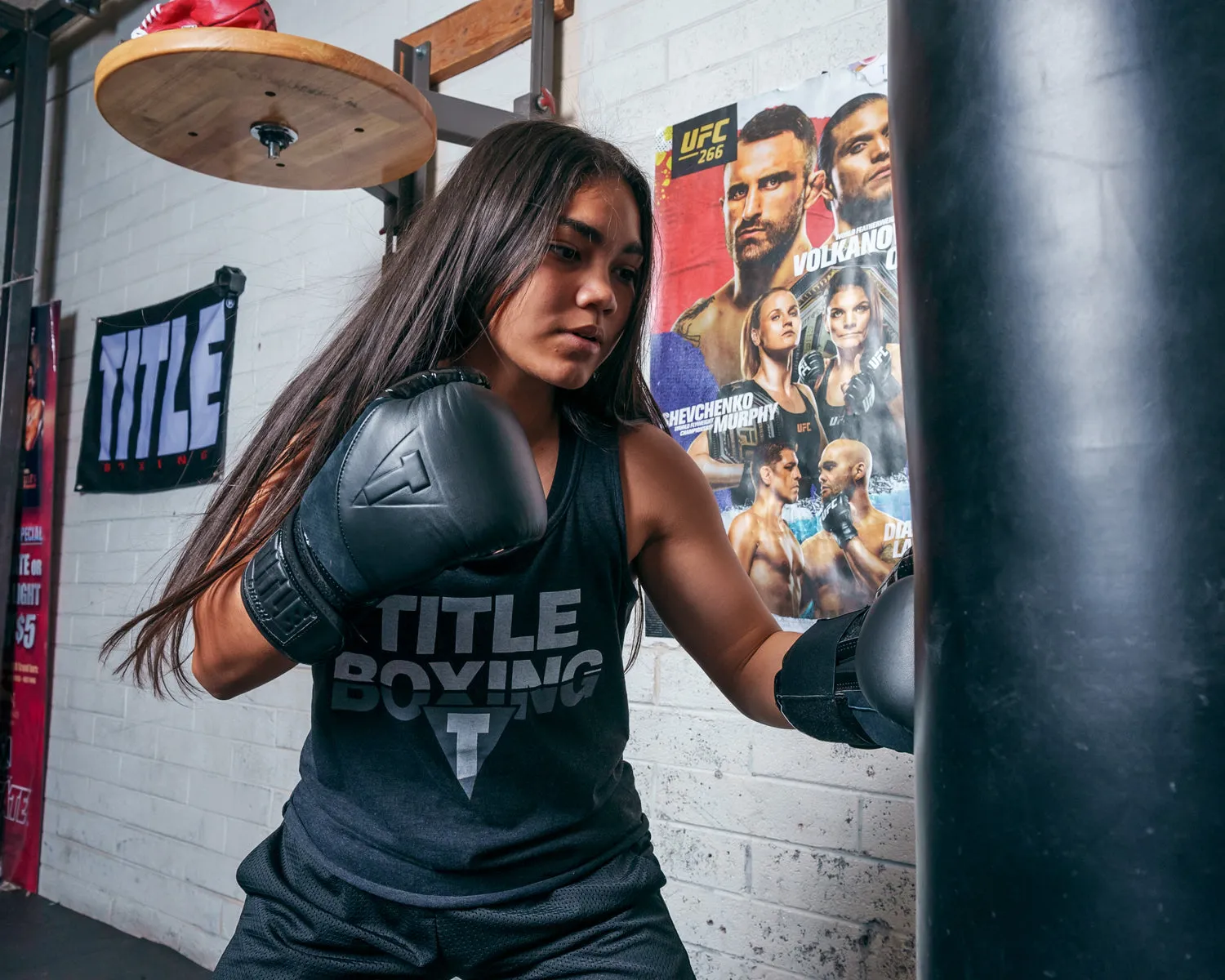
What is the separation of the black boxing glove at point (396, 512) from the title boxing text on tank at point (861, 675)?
27 centimetres

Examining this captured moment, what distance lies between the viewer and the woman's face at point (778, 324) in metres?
1.63

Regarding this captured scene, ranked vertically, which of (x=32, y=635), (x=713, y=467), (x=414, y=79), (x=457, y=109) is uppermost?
(x=414, y=79)

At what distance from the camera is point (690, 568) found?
116 cm

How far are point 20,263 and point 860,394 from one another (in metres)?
2.87

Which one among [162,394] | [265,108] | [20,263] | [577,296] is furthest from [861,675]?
[20,263]

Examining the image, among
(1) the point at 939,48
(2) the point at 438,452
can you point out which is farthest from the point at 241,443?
(1) the point at 939,48

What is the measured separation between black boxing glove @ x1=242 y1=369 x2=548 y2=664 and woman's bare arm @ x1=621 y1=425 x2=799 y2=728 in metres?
0.35

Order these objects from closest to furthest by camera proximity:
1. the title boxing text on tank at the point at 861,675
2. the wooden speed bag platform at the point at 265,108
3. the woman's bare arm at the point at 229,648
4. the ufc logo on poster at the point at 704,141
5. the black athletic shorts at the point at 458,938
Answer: the title boxing text on tank at the point at 861,675
the woman's bare arm at the point at 229,648
the black athletic shorts at the point at 458,938
the wooden speed bag platform at the point at 265,108
the ufc logo on poster at the point at 704,141

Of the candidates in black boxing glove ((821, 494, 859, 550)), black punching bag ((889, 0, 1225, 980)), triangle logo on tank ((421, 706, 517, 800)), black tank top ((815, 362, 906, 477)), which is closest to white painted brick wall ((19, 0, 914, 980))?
black boxing glove ((821, 494, 859, 550))

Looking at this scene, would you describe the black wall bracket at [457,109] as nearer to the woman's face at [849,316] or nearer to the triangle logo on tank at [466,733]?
the woman's face at [849,316]

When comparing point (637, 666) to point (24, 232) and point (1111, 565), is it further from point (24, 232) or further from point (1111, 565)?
point (24, 232)

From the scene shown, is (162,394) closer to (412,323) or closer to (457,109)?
(457,109)

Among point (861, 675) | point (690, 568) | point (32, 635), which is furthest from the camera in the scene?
point (32, 635)

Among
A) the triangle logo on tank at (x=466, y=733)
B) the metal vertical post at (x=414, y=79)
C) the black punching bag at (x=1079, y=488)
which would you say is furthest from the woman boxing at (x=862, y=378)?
the black punching bag at (x=1079, y=488)
